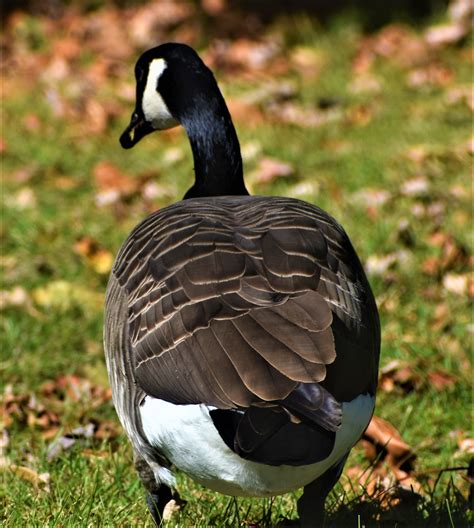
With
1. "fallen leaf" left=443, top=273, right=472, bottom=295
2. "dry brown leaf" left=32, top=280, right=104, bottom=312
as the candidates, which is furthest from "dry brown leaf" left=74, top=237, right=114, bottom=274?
"fallen leaf" left=443, top=273, right=472, bottom=295

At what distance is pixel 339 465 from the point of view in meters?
3.40

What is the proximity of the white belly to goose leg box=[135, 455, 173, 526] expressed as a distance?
0.37 meters

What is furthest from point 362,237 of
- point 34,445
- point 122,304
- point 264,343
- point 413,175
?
point 264,343

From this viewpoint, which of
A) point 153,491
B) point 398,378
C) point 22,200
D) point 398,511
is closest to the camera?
point 153,491

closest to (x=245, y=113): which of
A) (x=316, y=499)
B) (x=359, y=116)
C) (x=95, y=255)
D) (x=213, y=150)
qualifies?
(x=359, y=116)

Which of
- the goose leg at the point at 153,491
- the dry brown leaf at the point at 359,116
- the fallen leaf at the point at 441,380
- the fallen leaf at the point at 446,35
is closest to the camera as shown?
the goose leg at the point at 153,491

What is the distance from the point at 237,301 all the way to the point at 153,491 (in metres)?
0.91

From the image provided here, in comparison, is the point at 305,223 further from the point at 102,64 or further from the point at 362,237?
the point at 102,64

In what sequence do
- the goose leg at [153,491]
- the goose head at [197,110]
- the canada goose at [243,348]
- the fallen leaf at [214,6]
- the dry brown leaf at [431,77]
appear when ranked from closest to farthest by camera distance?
the canada goose at [243,348] < the goose leg at [153,491] < the goose head at [197,110] < the dry brown leaf at [431,77] < the fallen leaf at [214,6]

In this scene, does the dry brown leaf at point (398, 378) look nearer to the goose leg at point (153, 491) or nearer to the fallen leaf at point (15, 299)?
the goose leg at point (153, 491)

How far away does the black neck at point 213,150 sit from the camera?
15.0 feet

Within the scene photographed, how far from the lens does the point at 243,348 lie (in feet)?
→ 10.0

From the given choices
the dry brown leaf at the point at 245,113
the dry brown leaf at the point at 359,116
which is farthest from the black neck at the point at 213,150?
the dry brown leaf at the point at 359,116

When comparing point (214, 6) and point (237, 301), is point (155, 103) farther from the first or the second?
point (214, 6)
